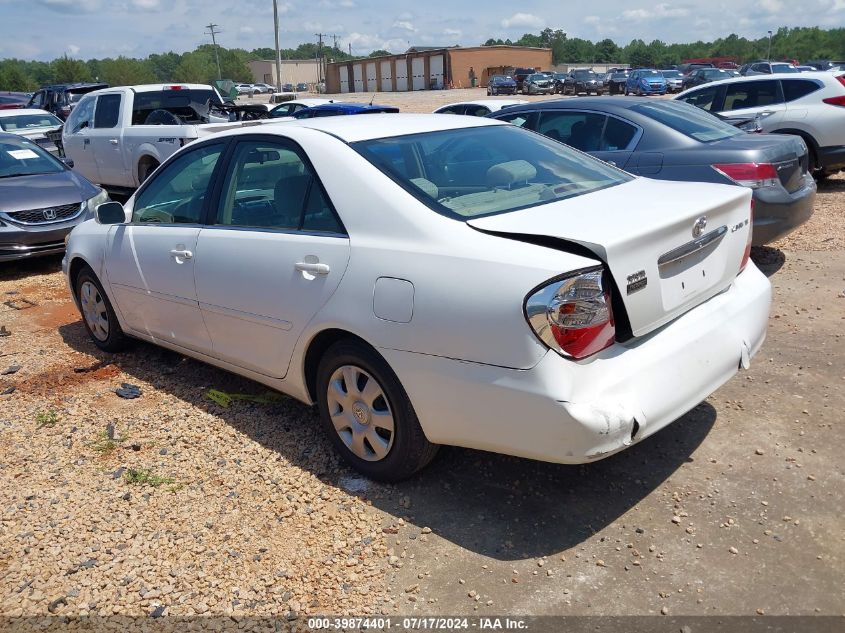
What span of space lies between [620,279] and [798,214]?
4.37 metres

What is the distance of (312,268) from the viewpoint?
3.43m

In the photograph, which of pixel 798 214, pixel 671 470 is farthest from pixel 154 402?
pixel 798 214

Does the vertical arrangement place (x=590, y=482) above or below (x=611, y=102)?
below

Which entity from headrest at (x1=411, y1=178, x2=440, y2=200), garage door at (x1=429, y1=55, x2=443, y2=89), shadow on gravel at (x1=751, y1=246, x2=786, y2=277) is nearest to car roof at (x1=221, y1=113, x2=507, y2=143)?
headrest at (x1=411, y1=178, x2=440, y2=200)

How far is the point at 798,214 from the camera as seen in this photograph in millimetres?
6266

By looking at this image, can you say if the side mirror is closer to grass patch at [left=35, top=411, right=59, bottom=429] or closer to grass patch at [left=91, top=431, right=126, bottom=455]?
grass patch at [left=35, top=411, right=59, bottom=429]

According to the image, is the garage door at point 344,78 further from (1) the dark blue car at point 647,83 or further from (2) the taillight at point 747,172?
(2) the taillight at point 747,172

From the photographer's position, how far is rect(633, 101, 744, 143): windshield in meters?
6.51

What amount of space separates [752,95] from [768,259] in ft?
15.4

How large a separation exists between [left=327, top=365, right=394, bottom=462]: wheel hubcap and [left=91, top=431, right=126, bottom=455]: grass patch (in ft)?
4.58

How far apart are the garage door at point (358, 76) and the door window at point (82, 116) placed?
75158 mm

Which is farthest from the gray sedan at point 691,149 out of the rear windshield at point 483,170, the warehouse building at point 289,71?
the warehouse building at point 289,71

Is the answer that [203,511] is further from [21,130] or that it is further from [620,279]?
[21,130]

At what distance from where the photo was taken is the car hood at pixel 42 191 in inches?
321
